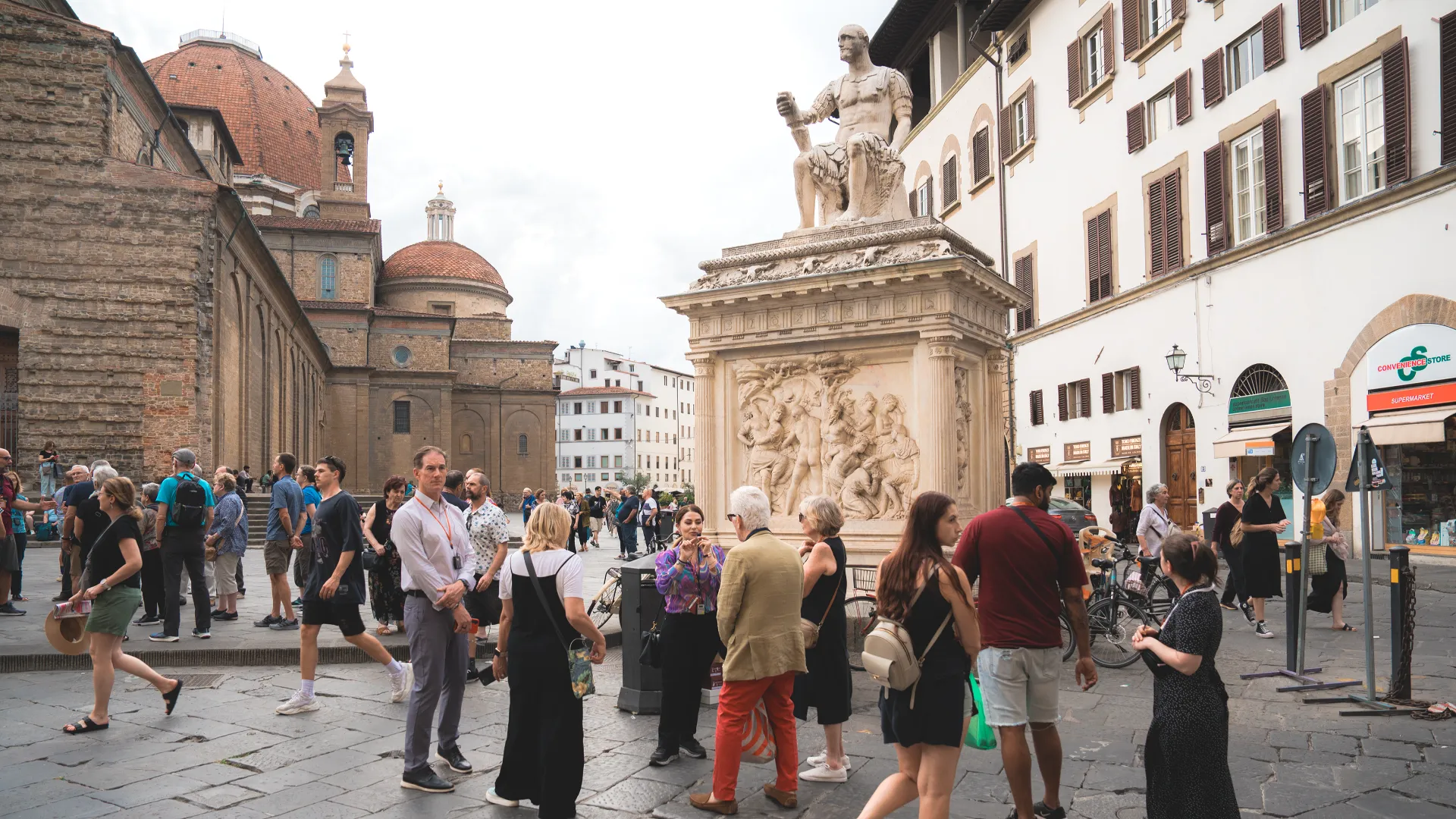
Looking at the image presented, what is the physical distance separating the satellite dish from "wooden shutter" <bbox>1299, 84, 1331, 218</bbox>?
13200mm

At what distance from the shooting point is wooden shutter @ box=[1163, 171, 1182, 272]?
2350 centimetres

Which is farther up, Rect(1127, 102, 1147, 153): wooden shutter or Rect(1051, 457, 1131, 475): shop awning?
Rect(1127, 102, 1147, 153): wooden shutter

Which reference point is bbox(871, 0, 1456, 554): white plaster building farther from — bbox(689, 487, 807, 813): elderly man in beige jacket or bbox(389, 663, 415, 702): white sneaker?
bbox(389, 663, 415, 702): white sneaker

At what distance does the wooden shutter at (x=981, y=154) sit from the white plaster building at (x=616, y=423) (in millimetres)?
73559

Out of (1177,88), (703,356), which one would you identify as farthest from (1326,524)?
(1177,88)

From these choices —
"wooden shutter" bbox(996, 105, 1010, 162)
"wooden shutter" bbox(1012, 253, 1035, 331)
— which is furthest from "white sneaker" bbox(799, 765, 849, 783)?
"wooden shutter" bbox(996, 105, 1010, 162)

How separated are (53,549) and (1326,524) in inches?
956

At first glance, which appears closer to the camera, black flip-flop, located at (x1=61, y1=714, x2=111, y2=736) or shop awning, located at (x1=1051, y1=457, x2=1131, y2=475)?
black flip-flop, located at (x1=61, y1=714, x2=111, y2=736)

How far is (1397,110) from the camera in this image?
1681 cm

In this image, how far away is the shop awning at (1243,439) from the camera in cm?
2016

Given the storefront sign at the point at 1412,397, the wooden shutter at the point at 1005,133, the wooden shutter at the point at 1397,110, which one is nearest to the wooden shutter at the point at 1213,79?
the wooden shutter at the point at 1397,110

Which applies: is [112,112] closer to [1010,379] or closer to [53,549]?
[53,549]

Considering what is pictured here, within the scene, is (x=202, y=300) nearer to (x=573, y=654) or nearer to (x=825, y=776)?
(x=573, y=654)

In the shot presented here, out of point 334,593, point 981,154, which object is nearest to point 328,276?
point 981,154
